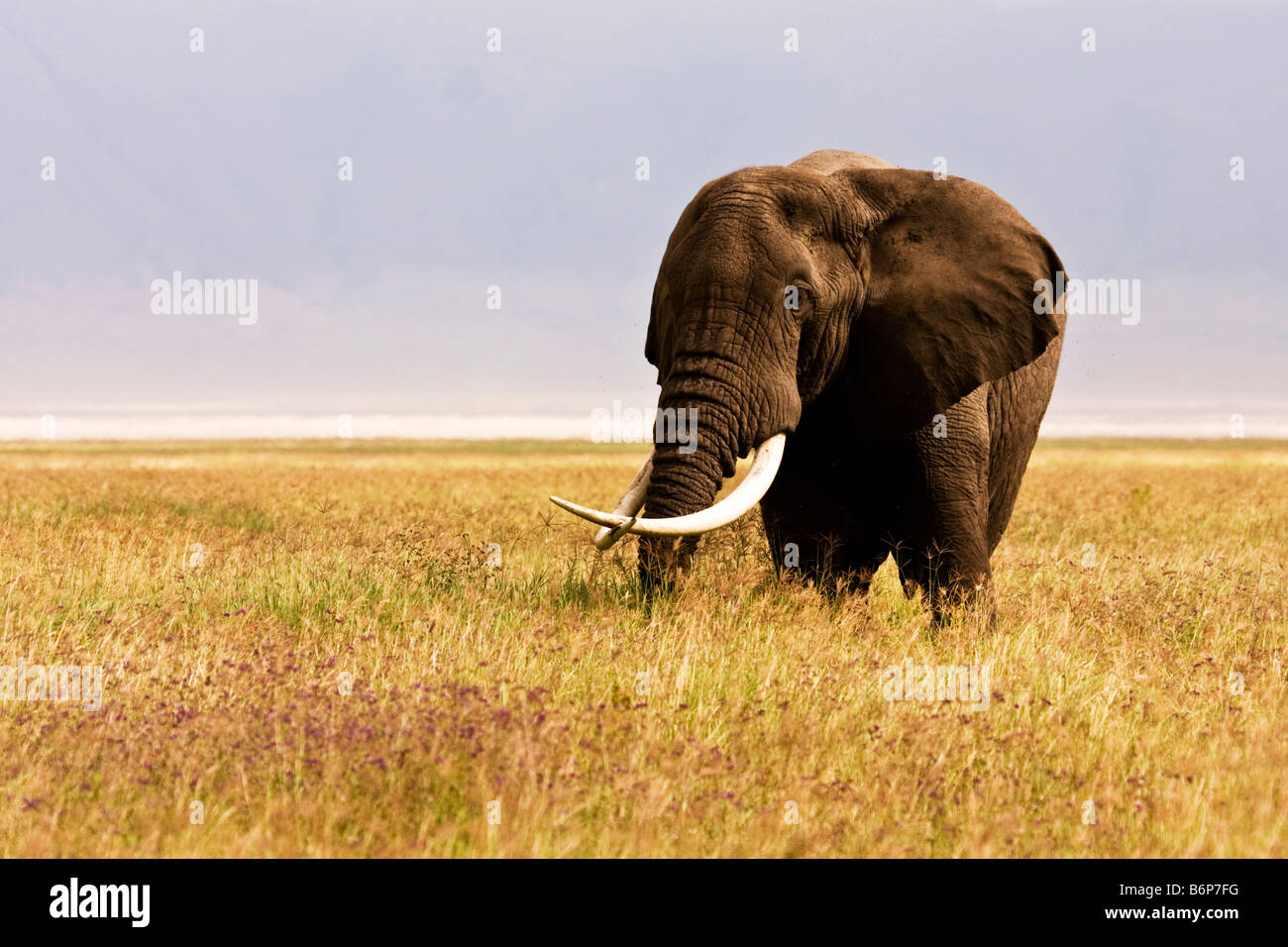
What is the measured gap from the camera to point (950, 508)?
8320 mm

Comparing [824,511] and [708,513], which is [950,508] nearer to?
[824,511]

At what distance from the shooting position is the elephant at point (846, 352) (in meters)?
7.47

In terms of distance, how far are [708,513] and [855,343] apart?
1.85 m

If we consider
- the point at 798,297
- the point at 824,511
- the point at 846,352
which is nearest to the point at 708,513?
the point at 798,297

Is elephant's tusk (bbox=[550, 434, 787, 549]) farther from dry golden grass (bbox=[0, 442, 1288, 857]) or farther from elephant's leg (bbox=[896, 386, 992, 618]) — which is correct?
elephant's leg (bbox=[896, 386, 992, 618])

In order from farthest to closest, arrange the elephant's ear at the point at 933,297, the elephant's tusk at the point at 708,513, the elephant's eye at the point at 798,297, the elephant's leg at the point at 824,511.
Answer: the elephant's leg at the point at 824,511 < the elephant's ear at the point at 933,297 < the elephant's eye at the point at 798,297 < the elephant's tusk at the point at 708,513

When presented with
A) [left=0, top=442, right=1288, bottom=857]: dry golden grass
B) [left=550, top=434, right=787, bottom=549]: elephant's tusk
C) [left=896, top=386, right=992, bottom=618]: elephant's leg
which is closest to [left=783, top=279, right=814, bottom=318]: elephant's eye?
[left=550, top=434, right=787, bottom=549]: elephant's tusk

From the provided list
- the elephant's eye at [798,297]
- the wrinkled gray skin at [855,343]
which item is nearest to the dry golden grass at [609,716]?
the wrinkled gray skin at [855,343]

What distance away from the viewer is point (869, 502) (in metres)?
8.94

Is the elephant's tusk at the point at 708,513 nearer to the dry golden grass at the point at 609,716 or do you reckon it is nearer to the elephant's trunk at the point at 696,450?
the elephant's trunk at the point at 696,450
